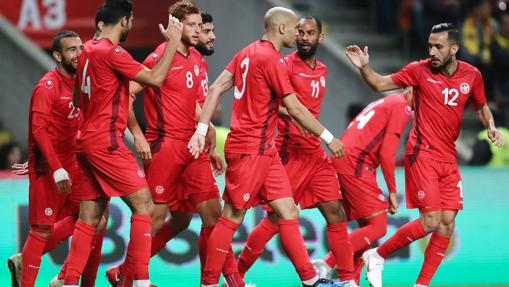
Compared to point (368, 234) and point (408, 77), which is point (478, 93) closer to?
point (408, 77)

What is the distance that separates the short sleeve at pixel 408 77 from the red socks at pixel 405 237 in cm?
126

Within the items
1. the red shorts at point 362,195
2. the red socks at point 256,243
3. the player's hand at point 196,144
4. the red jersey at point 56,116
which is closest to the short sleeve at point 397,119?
the red shorts at point 362,195

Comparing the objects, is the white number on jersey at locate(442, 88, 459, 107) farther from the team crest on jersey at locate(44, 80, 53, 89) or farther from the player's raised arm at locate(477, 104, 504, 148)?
the team crest on jersey at locate(44, 80, 53, 89)

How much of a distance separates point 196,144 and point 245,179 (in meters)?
0.51

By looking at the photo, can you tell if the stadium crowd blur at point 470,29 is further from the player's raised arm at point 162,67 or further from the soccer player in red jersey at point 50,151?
the player's raised arm at point 162,67

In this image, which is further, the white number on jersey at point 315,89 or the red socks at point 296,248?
the white number on jersey at point 315,89

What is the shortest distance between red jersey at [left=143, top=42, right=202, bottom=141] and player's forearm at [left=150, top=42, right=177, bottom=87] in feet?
2.50

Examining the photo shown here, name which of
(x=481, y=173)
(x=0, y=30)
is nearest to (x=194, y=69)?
(x=481, y=173)

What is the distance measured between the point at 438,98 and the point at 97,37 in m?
3.14

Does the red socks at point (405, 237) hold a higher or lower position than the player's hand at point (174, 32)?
lower

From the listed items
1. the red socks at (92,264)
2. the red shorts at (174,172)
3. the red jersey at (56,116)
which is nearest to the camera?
the red shorts at (174,172)

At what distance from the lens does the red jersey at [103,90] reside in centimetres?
984

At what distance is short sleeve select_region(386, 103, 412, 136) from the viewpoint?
11.8 metres

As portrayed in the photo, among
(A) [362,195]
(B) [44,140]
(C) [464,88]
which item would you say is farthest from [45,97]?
(C) [464,88]
